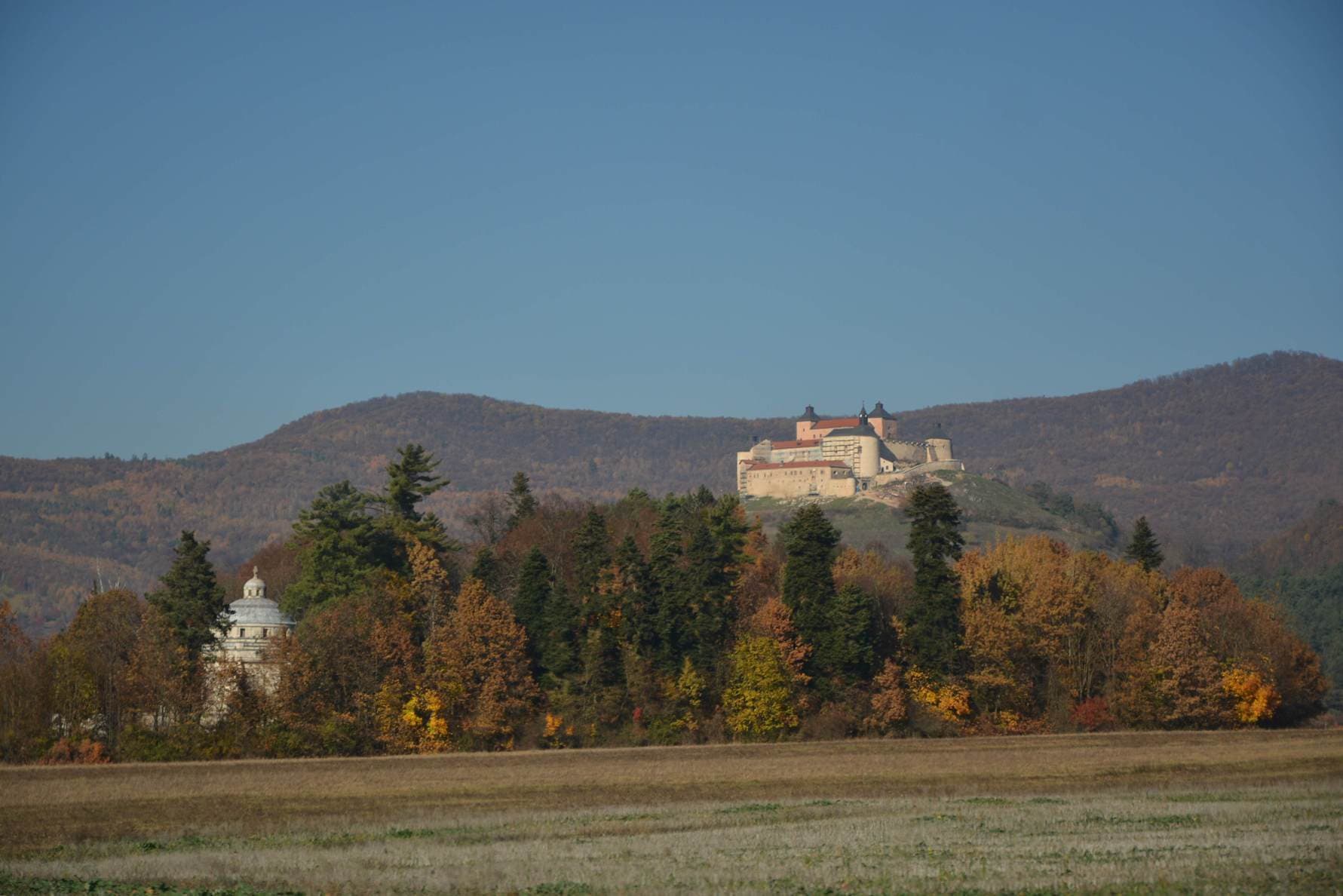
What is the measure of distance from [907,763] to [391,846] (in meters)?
26.7

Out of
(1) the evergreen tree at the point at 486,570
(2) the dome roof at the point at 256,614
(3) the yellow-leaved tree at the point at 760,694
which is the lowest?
(3) the yellow-leaved tree at the point at 760,694

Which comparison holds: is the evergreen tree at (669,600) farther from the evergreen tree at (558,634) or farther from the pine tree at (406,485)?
the pine tree at (406,485)

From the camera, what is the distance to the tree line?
242 feet

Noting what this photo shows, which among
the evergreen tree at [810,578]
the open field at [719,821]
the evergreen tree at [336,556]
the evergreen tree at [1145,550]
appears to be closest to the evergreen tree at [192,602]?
the evergreen tree at [336,556]

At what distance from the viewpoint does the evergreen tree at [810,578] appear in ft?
259

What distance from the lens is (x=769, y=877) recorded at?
93.2 ft

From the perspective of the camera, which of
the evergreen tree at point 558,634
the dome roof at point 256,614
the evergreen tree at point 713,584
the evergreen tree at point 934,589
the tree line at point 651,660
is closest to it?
the tree line at point 651,660

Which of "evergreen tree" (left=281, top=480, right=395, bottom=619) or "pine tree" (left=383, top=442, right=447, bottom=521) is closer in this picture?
"evergreen tree" (left=281, top=480, right=395, bottom=619)

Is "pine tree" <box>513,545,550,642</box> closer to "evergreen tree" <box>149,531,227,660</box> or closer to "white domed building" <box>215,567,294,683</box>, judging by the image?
"white domed building" <box>215,567,294,683</box>

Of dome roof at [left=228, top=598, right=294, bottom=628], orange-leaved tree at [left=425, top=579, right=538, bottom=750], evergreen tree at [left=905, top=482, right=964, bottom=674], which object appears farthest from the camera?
dome roof at [left=228, top=598, right=294, bottom=628]

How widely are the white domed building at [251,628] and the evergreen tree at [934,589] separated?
31814mm

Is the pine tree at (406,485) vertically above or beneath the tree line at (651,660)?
above

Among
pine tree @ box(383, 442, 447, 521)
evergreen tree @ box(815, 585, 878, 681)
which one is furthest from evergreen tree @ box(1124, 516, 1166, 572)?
pine tree @ box(383, 442, 447, 521)

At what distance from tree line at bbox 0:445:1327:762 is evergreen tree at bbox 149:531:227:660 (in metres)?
0.12
